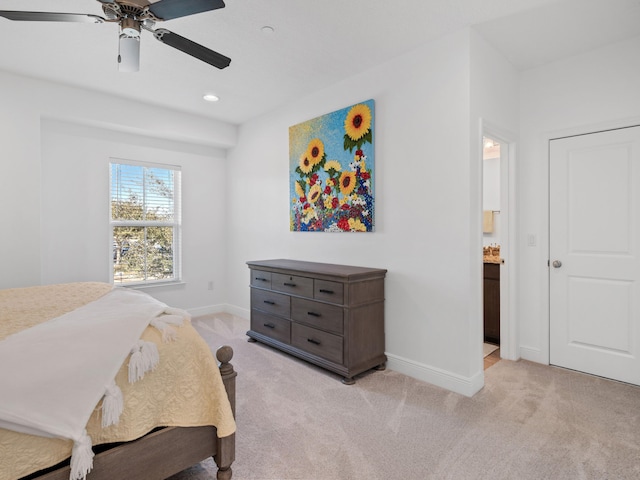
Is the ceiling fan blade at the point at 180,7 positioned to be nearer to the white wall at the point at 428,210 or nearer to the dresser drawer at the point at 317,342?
the white wall at the point at 428,210

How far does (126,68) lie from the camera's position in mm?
2176

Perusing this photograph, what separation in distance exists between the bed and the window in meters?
2.63

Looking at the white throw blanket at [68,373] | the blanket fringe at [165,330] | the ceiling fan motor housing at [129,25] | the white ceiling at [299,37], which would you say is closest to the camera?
the white throw blanket at [68,373]

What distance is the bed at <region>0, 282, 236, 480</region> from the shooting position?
1262mm

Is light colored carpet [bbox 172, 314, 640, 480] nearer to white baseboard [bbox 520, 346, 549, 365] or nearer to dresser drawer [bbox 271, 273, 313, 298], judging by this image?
white baseboard [bbox 520, 346, 549, 365]

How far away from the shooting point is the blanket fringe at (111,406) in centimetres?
134

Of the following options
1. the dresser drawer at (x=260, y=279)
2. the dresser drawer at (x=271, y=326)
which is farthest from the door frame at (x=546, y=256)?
the dresser drawer at (x=260, y=279)

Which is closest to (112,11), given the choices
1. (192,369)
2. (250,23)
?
(250,23)

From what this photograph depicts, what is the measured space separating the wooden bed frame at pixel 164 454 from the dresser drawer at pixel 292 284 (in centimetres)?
147

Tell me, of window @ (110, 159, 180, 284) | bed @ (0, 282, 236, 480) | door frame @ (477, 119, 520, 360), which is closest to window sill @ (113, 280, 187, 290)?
window @ (110, 159, 180, 284)

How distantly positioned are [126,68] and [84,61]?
1.36 m

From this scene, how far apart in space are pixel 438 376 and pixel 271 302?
1670 mm

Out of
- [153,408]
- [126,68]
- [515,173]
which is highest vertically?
[126,68]

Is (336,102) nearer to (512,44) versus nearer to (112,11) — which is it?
(512,44)
